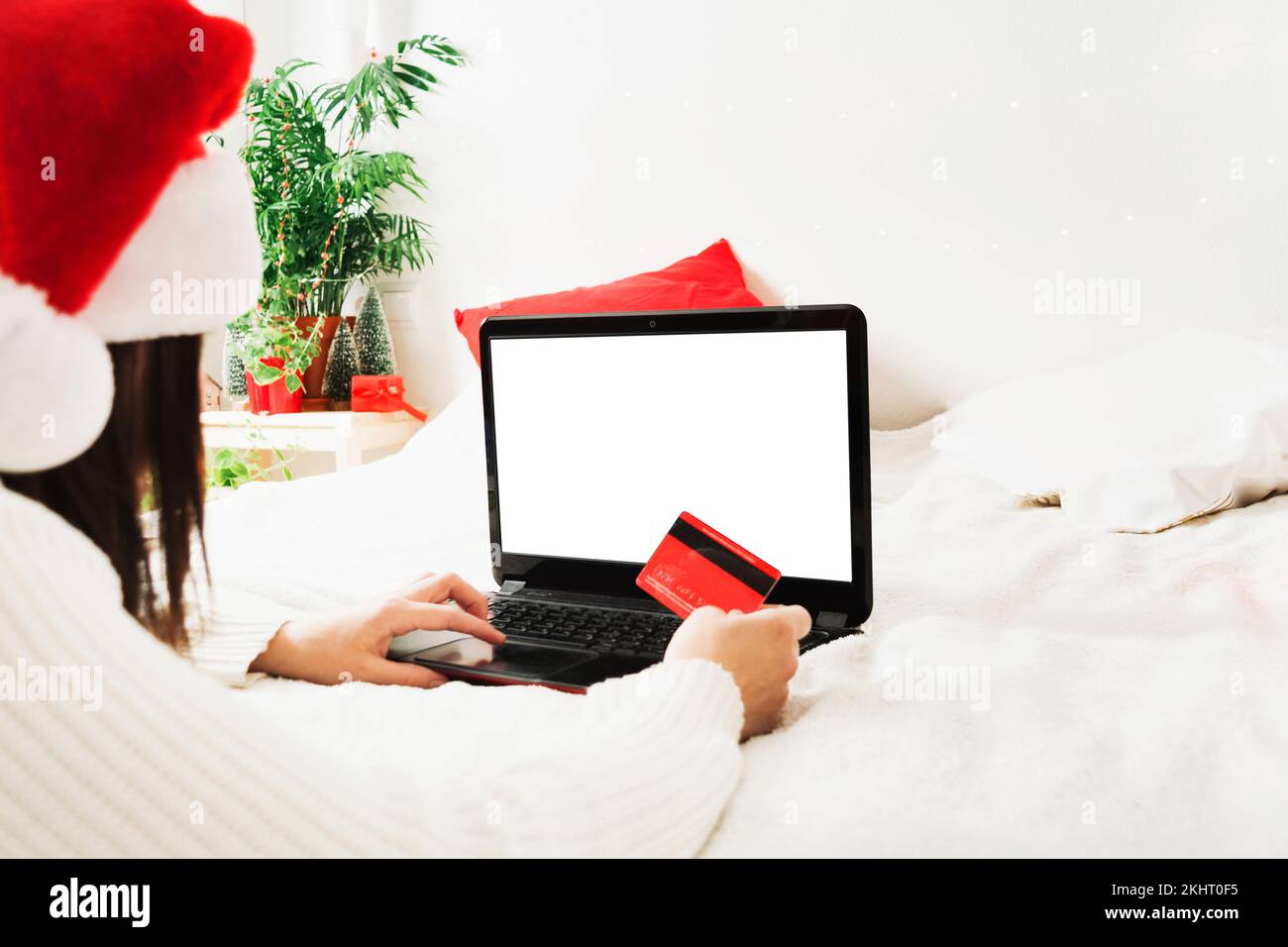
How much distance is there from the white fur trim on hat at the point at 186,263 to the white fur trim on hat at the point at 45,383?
17 millimetres

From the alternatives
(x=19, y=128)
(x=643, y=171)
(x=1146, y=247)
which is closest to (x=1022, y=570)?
(x=19, y=128)

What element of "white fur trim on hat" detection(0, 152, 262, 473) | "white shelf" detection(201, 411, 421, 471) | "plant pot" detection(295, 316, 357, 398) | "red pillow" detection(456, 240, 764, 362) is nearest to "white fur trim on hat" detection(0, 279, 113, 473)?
"white fur trim on hat" detection(0, 152, 262, 473)

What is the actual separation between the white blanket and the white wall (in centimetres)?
65

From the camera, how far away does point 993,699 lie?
23.2 inches

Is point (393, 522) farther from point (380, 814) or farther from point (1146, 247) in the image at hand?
point (1146, 247)

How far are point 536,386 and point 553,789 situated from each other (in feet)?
1.78

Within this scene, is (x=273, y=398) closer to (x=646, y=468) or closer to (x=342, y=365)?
(x=342, y=365)

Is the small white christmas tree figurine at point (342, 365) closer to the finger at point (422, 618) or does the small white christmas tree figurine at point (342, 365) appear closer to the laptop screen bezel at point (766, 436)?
the laptop screen bezel at point (766, 436)

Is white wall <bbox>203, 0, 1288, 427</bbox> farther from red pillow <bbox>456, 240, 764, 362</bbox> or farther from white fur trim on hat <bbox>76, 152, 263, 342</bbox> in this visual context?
white fur trim on hat <bbox>76, 152, 263, 342</bbox>

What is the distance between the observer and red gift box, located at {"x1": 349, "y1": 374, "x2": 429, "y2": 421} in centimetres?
208

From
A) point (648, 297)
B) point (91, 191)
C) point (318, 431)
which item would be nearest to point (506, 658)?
point (91, 191)

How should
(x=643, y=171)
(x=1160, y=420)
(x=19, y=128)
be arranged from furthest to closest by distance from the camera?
(x=643, y=171)
(x=1160, y=420)
(x=19, y=128)
